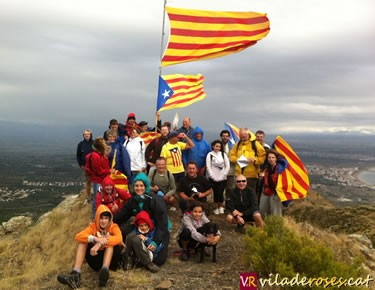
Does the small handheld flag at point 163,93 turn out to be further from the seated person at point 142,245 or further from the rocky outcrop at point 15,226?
the rocky outcrop at point 15,226

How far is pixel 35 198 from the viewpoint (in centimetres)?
7794

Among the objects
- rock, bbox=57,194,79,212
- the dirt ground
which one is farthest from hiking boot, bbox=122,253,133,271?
rock, bbox=57,194,79,212

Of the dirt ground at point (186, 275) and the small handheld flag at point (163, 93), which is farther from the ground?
the small handheld flag at point (163, 93)

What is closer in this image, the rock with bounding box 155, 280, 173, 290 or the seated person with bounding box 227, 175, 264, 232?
the rock with bounding box 155, 280, 173, 290

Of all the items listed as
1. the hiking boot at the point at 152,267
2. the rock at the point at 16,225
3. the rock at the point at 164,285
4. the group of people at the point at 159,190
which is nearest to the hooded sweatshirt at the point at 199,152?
the group of people at the point at 159,190

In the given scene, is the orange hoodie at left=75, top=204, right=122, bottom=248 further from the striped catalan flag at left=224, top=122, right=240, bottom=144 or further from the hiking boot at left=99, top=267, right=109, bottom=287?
the striped catalan flag at left=224, top=122, right=240, bottom=144

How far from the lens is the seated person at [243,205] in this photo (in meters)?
7.34

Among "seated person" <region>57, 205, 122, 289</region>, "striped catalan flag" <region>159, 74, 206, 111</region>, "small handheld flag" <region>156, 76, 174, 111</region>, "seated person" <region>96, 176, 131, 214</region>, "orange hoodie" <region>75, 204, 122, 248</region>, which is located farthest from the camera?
"striped catalan flag" <region>159, 74, 206, 111</region>

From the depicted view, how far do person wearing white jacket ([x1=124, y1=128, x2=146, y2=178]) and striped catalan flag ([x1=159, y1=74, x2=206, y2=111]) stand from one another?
2333mm

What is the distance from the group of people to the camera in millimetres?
5777

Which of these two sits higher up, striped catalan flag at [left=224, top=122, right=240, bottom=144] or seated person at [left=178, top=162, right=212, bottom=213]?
striped catalan flag at [left=224, top=122, right=240, bottom=144]

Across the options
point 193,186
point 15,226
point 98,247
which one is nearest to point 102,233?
point 98,247

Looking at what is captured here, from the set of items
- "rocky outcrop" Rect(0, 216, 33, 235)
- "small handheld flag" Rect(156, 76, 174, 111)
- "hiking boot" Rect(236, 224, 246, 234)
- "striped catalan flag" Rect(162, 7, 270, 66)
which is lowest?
"rocky outcrop" Rect(0, 216, 33, 235)

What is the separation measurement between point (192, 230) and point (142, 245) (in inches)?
42.6
